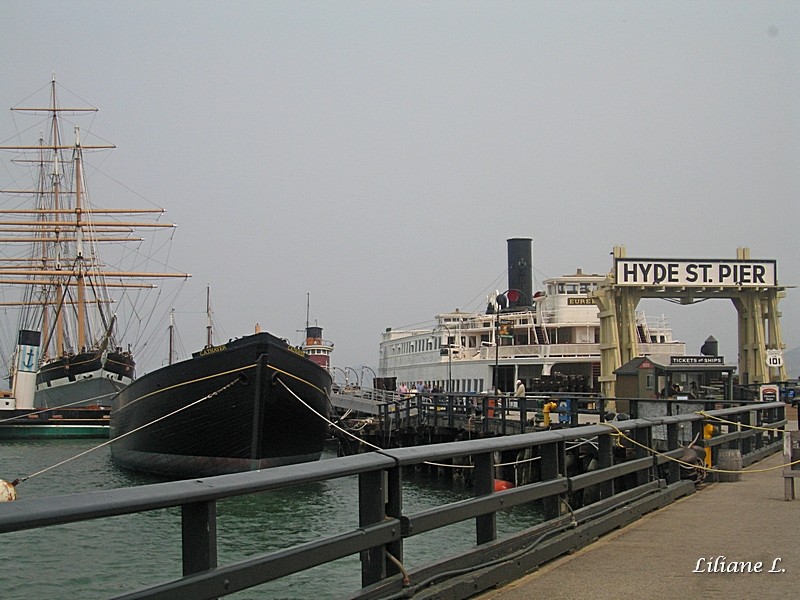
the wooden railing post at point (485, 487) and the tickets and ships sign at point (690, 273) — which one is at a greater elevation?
the tickets and ships sign at point (690, 273)

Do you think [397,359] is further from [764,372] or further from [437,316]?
[764,372]

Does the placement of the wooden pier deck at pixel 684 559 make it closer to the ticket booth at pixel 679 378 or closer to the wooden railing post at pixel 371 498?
the wooden railing post at pixel 371 498

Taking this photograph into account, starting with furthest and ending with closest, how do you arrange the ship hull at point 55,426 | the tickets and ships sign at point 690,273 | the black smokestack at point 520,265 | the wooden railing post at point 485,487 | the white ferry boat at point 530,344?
the black smokestack at point 520,265 < the white ferry boat at point 530,344 < the ship hull at point 55,426 < the tickets and ships sign at point 690,273 < the wooden railing post at point 485,487

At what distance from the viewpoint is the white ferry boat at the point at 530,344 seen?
5259cm

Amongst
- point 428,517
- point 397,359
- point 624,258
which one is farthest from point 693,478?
point 397,359

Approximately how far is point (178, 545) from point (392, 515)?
256 inches

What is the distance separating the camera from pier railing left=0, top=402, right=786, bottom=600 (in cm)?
359

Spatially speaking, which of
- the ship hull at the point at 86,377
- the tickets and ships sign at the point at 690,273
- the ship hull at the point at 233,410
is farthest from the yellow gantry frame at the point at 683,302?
the ship hull at the point at 86,377

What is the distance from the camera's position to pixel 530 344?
5612 cm

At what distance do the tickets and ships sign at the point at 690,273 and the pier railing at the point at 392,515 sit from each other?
2295 cm

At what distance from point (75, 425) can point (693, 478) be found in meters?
41.2

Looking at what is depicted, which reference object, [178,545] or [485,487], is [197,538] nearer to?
[485,487]

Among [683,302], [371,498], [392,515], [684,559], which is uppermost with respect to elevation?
[683,302]

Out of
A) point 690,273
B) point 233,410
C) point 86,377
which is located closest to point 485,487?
point 233,410
